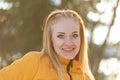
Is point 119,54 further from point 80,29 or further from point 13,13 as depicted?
point 80,29

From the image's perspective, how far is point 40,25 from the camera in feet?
26.9

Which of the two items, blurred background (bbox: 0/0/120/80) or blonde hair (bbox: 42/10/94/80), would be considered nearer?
blonde hair (bbox: 42/10/94/80)

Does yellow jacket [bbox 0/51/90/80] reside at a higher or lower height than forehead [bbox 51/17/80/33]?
lower

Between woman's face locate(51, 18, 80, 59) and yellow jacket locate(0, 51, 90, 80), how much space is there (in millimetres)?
87

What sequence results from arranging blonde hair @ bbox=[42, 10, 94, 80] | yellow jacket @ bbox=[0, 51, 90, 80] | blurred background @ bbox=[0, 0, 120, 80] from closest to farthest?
yellow jacket @ bbox=[0, 51, 90, 80], blonde hair @ bbox=[42, 10, 94, 80], blurred background @ bbox=[0, 0, 120, 80]

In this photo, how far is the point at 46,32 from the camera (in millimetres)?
3648

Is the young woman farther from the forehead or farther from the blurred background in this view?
the blurred background

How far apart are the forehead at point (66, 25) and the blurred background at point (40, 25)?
14.4ft

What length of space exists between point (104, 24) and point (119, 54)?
61 cm

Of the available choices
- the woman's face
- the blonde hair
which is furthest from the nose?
the blonde hair

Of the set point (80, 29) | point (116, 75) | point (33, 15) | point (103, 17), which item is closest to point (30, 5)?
point (33, 15)

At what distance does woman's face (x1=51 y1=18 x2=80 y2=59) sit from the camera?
3.54m

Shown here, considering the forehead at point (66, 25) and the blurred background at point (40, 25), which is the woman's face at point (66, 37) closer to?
the forehead at point (66, 25)

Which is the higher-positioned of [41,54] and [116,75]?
[41,54]
